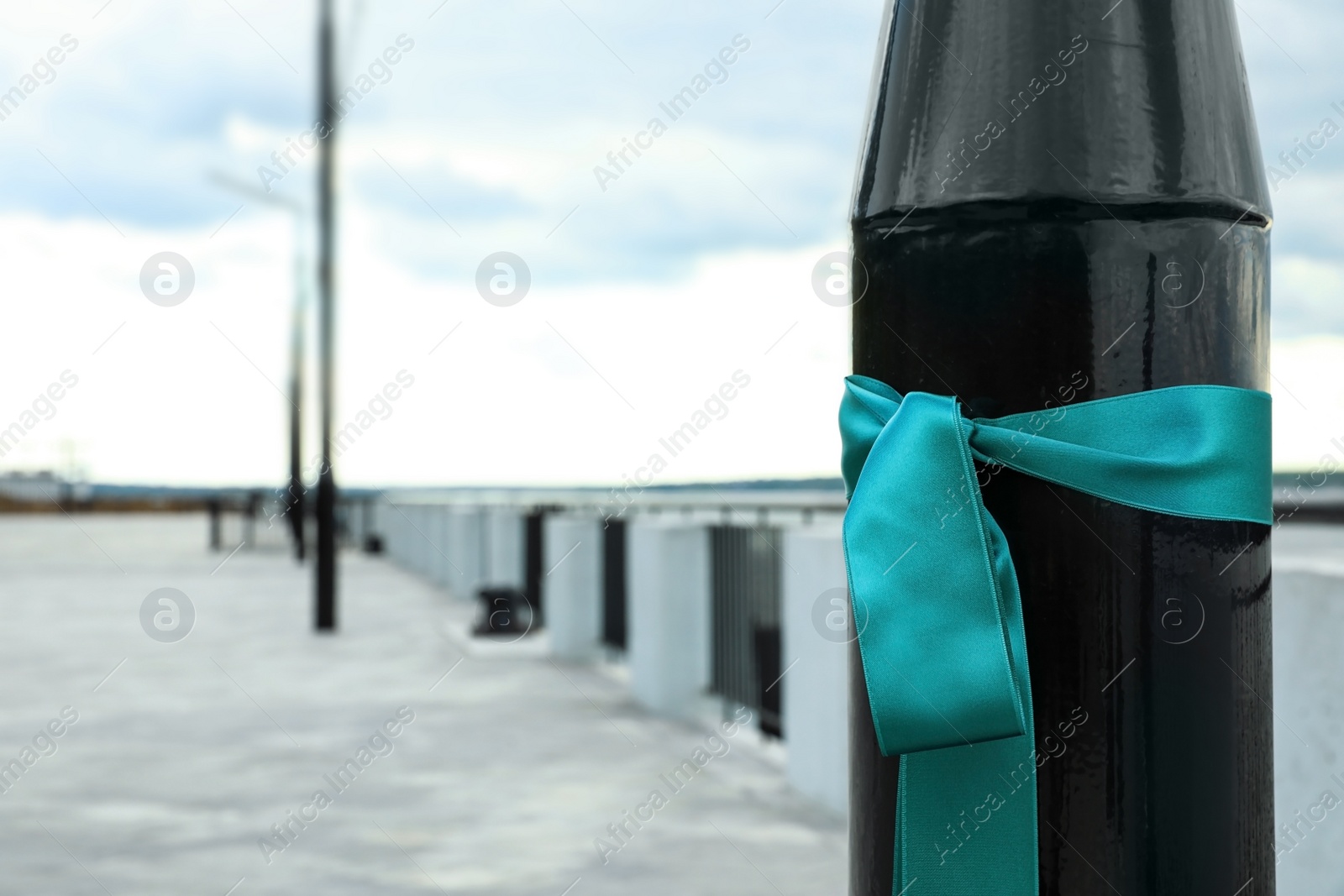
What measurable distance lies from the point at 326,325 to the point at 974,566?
12324 mm

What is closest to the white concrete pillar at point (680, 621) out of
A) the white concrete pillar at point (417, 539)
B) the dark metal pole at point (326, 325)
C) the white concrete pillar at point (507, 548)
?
the dark metal pole at point (326, 325)

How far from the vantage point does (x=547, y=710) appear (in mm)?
8312

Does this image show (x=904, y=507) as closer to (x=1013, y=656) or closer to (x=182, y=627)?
(x=1013, y=656)

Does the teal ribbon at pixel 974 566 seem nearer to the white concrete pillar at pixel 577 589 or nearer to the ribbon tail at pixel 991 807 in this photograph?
the ribbon tail at pixel 991 807

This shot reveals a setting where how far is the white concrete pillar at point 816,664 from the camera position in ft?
18.1

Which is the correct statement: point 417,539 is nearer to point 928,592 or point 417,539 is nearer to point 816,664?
point 816,664

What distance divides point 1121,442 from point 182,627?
13.4m

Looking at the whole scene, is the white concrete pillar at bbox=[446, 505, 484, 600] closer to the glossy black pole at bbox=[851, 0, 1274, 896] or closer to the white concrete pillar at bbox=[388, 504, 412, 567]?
the white concrete pillar at bbox=[388, 504, 412, 567]

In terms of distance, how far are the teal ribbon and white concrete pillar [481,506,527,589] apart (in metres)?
13.6

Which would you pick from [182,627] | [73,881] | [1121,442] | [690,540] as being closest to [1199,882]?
[1121,442]

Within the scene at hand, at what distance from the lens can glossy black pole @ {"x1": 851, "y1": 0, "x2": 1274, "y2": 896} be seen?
1.39 meters

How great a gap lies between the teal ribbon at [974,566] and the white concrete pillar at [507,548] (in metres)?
13.6

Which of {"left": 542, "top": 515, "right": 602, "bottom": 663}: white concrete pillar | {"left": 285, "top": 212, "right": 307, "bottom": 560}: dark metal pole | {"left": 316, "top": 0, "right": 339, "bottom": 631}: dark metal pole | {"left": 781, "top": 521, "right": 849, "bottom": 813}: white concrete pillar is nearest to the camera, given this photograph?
{"left": 781, "top": 521, "right": 849, "bottom": 813}: white concrete pillar

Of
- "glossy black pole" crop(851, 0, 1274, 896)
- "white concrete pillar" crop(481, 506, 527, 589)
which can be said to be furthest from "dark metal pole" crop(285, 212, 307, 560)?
"glossy black pole" crop(851, 0, 1274, 896)
